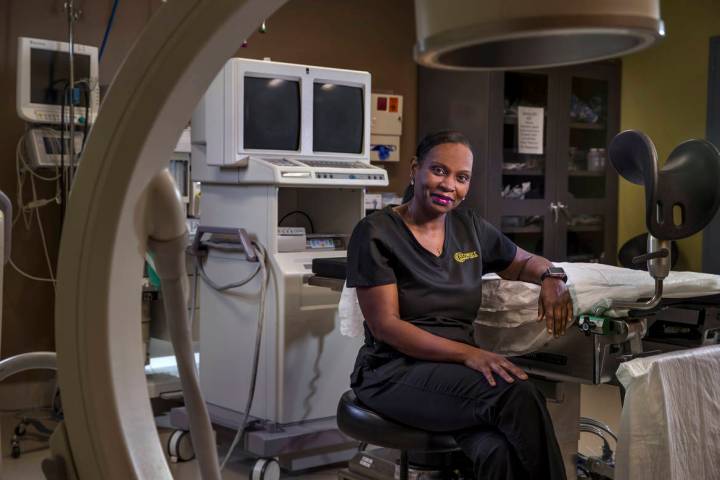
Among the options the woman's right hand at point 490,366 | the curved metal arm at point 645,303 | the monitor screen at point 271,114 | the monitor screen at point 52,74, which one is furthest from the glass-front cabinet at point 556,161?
the woman's right hand at point 490,366

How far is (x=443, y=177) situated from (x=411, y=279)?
0.31 meters

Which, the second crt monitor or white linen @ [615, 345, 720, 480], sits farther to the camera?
the second crt monitor

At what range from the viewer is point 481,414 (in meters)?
2.25

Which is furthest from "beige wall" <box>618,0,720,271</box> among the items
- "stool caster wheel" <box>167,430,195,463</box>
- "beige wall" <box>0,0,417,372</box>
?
"stool caster wheel" <box>167,430,195,463</box>

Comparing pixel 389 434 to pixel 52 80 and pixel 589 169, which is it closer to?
pixel 52 80

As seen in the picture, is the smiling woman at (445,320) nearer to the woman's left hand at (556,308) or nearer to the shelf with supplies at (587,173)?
the woman's left hand at (556,308)

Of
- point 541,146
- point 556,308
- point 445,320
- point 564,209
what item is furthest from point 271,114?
point 564,209

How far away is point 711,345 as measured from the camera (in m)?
2.71

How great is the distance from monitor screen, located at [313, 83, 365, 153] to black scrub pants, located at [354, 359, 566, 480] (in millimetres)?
1629

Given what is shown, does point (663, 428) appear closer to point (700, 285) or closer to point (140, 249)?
point (700, 285)

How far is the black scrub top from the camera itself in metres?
2.48

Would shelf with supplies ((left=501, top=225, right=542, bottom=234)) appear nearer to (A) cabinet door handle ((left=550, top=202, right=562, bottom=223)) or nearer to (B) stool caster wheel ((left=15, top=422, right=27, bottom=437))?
(A) cabinet door handle ((left=550, top=202, right=562, bottom=223))

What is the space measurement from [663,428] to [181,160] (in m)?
2.76

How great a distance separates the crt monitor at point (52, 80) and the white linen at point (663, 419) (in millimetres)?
2731
